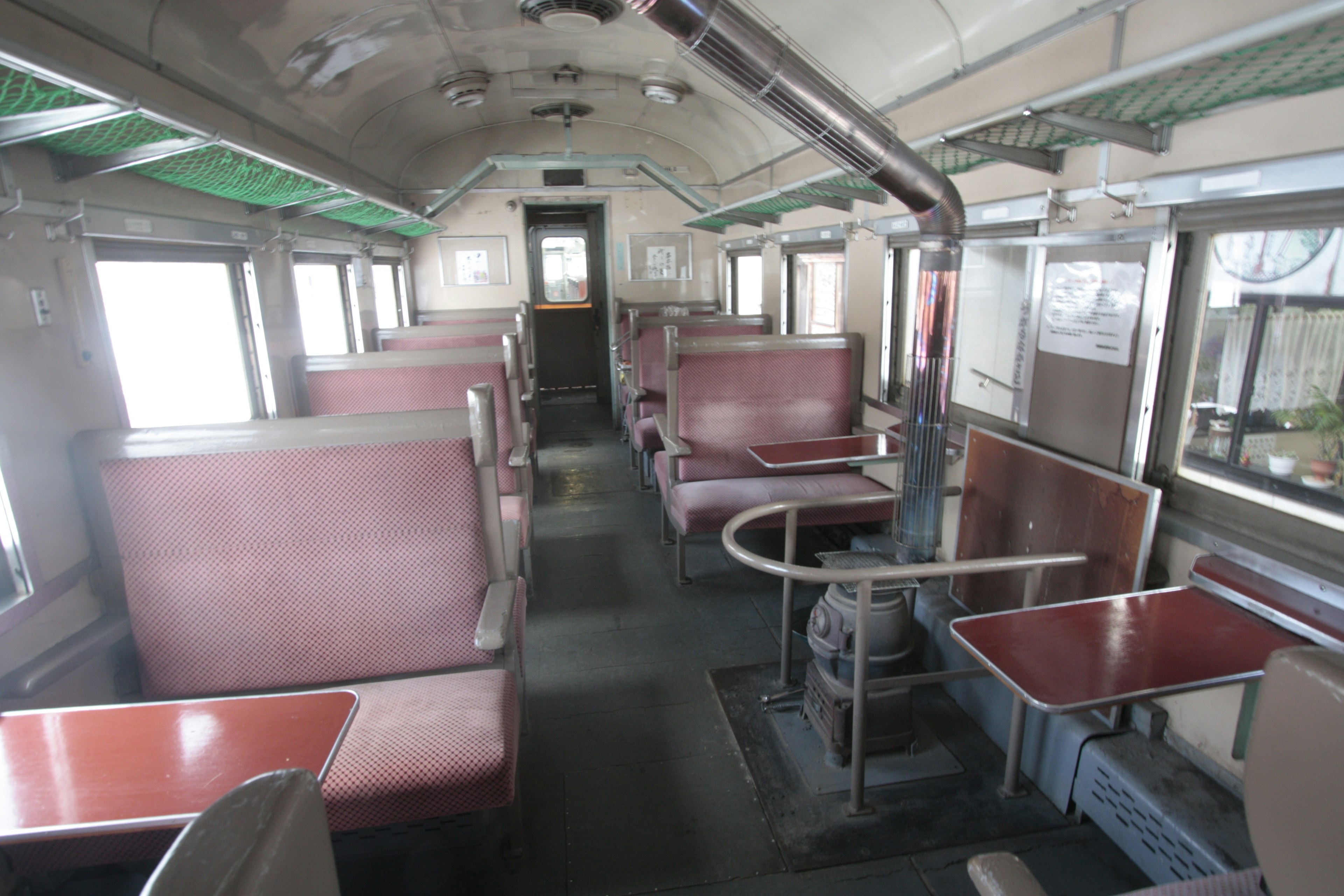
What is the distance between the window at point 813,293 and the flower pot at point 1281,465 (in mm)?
4692

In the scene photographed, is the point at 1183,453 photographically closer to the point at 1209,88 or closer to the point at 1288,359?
the point at 1288,359

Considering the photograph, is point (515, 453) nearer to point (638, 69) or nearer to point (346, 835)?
point (346, 835)

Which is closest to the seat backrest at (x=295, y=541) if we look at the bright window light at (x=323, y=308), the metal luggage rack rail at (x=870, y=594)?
the metal luggage rack rail at (x=870, y=594)

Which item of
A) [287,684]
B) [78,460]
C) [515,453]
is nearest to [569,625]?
[515,453]

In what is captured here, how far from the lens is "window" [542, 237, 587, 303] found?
10703 mm

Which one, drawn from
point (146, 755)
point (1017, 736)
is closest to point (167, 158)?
point (146, 755)

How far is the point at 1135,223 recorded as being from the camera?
2.78m

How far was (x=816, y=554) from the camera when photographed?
3.21m

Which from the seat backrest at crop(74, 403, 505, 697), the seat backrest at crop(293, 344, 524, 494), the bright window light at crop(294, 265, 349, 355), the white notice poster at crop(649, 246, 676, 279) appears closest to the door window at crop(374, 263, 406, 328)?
the bright window light at crop(294, 265, 349, 355)

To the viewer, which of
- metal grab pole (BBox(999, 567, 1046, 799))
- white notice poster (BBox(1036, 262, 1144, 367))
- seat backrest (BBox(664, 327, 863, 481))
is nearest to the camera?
metal grab pole (BBox(999, 567, 1046, 799))

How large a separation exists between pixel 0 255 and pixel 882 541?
14.6 ft

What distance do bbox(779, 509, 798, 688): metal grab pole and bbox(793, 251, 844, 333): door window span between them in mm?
4060

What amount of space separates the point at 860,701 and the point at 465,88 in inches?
257

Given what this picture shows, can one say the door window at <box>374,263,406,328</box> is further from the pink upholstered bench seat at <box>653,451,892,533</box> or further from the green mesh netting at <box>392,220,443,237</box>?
the pink upholstered bench seat at <box>653,451,892,533</box>
